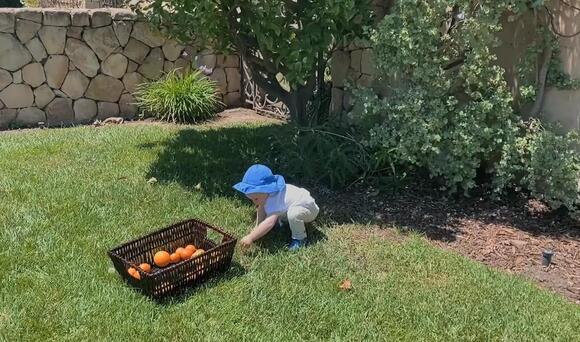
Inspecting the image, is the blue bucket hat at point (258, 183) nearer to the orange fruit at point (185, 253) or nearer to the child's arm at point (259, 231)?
the child's arm at point (259, 231)

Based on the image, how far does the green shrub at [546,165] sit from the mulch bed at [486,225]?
7.9 inches

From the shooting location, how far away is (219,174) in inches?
192

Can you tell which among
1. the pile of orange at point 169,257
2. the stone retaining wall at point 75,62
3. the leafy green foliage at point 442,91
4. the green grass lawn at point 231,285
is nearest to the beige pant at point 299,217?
the green grass lawn at point 231,285

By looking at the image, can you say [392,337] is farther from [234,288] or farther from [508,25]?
[508,25]

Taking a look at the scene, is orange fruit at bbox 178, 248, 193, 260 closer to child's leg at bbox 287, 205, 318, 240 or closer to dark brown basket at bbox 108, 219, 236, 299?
dark brown basket at bbox 108, 219, 236, 299

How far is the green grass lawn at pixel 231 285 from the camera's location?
279cm

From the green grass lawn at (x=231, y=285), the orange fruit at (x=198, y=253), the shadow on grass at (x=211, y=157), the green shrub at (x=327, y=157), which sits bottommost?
the green grass lawn at (x=231, y=285)

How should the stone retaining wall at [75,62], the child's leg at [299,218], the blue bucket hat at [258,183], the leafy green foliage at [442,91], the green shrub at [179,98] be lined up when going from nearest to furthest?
the blue bucket hat at [258,183] → the child's leg at [299,218] → the leafy green foliage at [442,91] → the stone retaining wall at [75,62] → the green shrub at [179,98]

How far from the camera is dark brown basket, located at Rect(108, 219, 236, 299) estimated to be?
295 centimetres

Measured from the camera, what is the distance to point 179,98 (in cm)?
719

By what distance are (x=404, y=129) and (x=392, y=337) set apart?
191 cm

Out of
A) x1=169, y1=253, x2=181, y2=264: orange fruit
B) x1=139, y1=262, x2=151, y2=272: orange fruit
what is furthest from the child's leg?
x1=139, y1=262, x2=151, y2=272: orange fruit

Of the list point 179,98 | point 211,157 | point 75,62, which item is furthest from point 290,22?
point 75,62

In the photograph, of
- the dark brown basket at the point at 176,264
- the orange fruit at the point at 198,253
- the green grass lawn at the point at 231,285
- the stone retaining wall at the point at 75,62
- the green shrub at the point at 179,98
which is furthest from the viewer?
the green shrub at the point at 179,98
